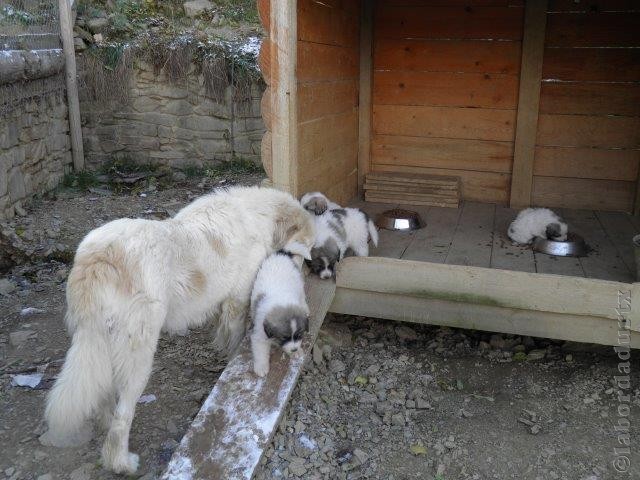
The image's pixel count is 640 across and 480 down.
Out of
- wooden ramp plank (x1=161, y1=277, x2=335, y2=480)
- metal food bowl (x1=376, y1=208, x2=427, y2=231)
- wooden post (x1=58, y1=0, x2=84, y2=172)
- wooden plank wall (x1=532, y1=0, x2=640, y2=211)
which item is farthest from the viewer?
wooden post (x1=58, y1=0, x2=84, y2=172)

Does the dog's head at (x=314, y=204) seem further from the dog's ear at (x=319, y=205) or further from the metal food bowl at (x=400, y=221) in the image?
the metal food bowl at (x=400, y=221)

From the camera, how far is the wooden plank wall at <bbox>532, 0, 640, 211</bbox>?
5.60 m

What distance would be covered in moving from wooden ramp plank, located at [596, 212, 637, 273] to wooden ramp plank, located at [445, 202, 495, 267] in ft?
3.13

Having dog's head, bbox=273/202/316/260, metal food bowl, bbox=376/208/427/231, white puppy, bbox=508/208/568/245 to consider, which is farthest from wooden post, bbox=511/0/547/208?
dog's head, bbox=273/202/316/260

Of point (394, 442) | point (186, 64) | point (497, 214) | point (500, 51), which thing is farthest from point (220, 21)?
point (394, 442)

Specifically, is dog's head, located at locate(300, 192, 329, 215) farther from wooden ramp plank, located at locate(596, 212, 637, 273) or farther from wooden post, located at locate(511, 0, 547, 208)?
wooden post, located at locate(511, 0, 547, 208)

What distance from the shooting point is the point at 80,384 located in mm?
2852

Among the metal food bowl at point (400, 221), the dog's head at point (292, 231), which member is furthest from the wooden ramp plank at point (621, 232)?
the dog's head at point (292, 231)

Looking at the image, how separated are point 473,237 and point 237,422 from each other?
2738mm

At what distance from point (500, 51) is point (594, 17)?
0.84 metres

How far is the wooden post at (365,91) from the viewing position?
609 cm

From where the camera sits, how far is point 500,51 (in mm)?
5895

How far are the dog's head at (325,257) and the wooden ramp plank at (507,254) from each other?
1.15 meters

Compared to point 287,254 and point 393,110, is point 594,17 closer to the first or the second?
point 393,110
